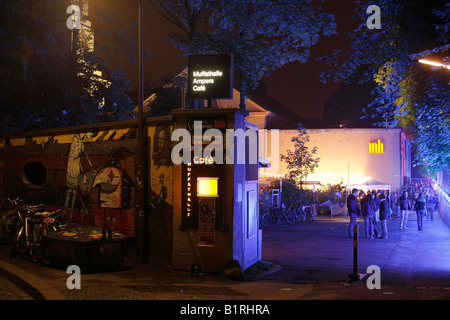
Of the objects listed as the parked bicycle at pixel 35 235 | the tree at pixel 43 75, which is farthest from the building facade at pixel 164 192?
the tree at pixel 43 75

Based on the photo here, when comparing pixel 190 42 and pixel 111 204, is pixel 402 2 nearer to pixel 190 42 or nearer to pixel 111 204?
pixel 111 204

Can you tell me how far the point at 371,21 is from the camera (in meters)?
15.0

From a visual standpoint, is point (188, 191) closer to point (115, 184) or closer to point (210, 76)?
point (115, 184)

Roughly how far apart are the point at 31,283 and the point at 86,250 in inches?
61.3

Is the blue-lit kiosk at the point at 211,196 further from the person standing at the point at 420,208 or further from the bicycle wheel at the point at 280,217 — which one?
the bicycle wheel at the point at 280,217

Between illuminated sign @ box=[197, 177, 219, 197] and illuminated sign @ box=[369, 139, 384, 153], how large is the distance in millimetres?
32862

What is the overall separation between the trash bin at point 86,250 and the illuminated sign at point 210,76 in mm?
3877

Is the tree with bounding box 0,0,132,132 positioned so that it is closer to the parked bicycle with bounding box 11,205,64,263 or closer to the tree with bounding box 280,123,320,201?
the parked bicycle with bounding box 11,205,64,263

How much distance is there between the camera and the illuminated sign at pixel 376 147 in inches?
1601

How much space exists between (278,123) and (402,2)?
120 ft

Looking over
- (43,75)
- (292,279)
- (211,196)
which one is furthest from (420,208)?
(43,75)

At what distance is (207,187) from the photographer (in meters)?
10.8

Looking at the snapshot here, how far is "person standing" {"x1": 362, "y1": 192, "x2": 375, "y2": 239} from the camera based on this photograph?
19656 millimetres
